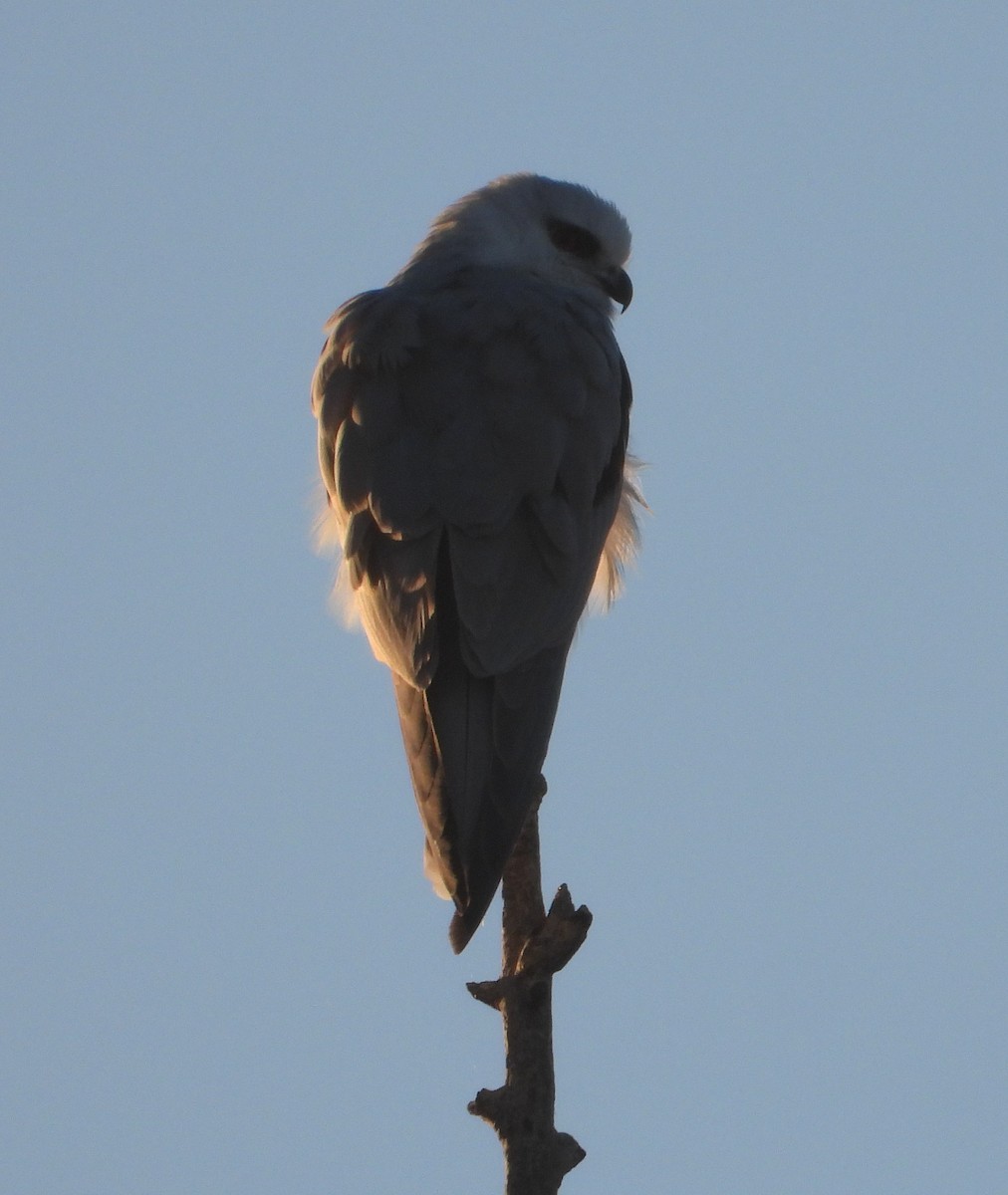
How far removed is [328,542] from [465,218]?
5.50 feet

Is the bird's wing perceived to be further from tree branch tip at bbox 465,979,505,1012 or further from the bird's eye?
the bird's eye

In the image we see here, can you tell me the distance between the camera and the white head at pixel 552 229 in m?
7.16

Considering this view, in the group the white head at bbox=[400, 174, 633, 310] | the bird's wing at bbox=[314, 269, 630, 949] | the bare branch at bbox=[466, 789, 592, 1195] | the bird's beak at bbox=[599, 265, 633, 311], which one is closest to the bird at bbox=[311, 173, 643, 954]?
the bird's wing at bbox=[314, 269, 630, 949]

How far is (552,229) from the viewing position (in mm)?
7383

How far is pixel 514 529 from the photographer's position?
199 inches

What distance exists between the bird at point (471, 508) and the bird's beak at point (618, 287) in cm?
106

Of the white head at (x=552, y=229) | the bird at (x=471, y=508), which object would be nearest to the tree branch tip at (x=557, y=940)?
the bird at (x=471, y=508)

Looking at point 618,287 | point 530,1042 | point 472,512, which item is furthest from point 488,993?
point 618,287

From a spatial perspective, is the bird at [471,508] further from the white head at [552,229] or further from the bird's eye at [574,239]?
the bird's eye at [574,239]

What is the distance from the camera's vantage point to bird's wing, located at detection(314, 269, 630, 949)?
4.54 metres

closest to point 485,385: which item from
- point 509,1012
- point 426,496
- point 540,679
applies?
point 426,496

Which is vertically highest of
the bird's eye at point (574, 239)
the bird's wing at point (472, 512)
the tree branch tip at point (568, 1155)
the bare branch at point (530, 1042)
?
the bird's eye at point (574, 239)

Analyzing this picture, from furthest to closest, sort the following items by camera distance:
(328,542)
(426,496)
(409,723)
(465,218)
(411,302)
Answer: (465,218) < (328,542) < (411,302) < (426,496) < (409,723)

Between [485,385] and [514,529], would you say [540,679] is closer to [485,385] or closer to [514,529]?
[514,529]
